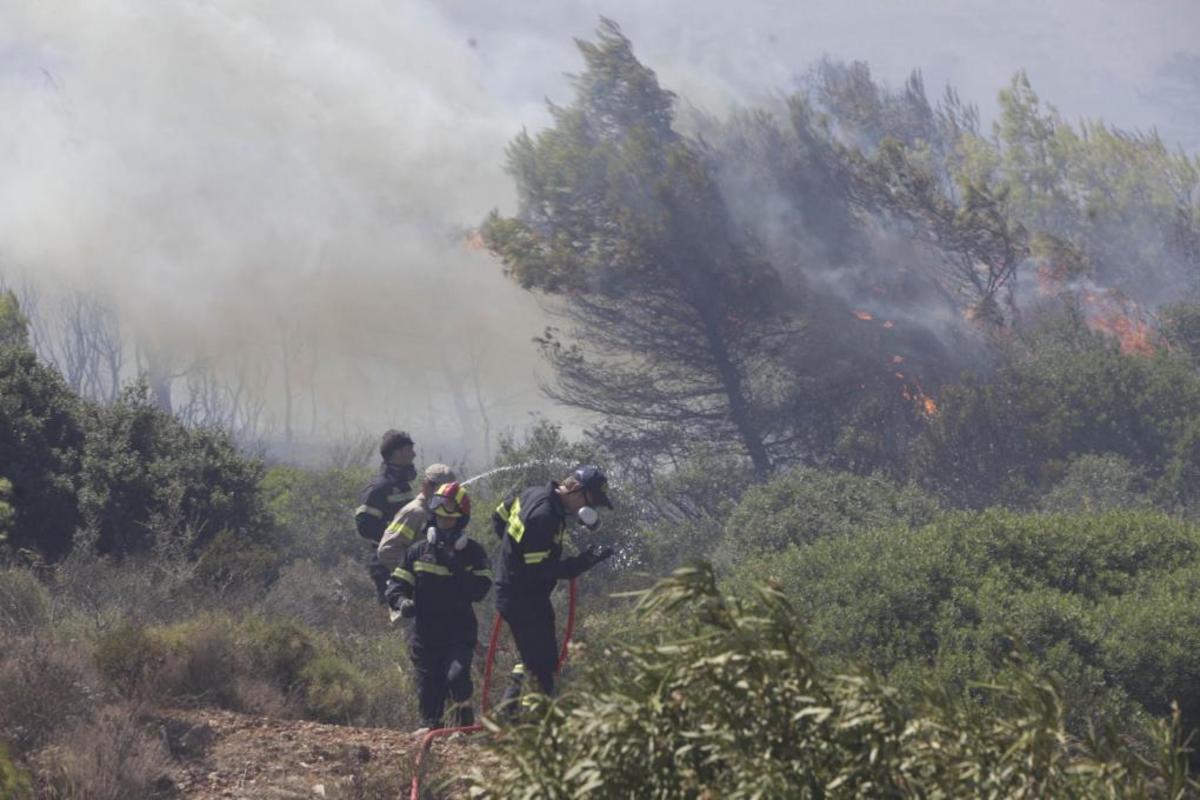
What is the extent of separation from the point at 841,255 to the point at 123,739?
68.7 feet

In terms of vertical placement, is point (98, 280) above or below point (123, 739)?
above

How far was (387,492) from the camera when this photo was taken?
10.0 meters

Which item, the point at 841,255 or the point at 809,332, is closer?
the point at 809,332

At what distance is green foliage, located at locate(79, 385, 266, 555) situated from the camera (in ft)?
39.5

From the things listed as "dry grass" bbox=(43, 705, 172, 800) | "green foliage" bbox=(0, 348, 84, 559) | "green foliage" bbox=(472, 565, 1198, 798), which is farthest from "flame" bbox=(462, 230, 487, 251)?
"green foliage" bbox=(472, 565, 1198, 798)

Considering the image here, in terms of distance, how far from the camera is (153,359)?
130 ft

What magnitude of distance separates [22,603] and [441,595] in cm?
320

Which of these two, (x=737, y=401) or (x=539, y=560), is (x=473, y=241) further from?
(x=539, y=560)

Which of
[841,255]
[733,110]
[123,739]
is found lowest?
[123,739]

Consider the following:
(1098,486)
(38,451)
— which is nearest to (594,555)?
(38,451)

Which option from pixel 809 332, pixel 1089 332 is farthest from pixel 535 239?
pixel 1089 332

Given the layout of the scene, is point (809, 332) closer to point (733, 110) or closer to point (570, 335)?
point (570, 335)

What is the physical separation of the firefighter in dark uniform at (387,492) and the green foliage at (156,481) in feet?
7.72

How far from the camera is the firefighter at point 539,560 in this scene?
24.5ft
